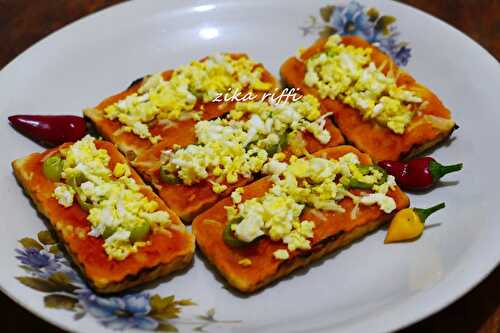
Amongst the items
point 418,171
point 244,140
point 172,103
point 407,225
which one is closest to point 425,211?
point 407,225

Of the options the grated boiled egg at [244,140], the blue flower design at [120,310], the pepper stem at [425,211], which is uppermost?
the grated boiled egg at [244,140]

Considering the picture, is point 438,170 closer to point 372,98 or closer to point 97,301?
point 372,98

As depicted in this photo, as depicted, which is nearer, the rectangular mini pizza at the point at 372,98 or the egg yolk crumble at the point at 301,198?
the egg yolk crumble at the point at 301,198

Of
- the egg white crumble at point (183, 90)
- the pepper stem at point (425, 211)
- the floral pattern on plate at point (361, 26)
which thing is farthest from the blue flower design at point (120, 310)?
the floral pattern on plate at point (361, 26)

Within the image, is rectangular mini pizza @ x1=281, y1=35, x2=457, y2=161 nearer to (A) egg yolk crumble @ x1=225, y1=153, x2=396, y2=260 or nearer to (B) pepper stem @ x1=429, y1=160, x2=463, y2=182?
(B) pepper stem @ x1=429, y1=160, x2=463, y2=182

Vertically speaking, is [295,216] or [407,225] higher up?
[295,216]

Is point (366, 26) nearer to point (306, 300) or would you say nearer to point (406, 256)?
point (406, 256)

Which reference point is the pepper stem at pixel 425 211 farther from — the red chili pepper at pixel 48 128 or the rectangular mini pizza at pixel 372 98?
the red chili pepper at pixel 48 128
